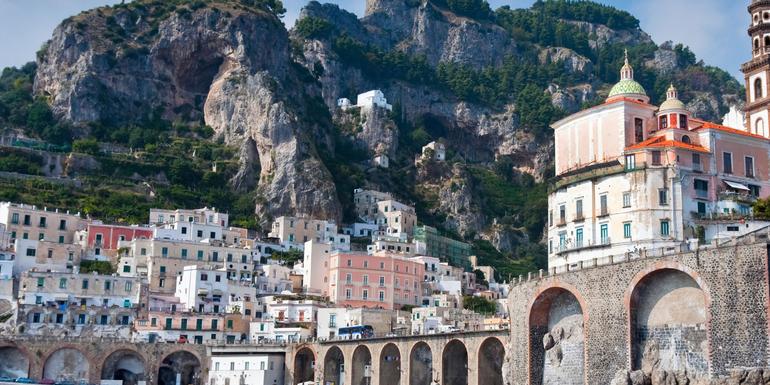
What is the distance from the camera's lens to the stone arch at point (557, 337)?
46000mm

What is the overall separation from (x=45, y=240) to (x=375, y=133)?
192 ft

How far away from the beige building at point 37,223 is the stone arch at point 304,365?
1010 inches

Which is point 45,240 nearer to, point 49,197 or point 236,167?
point 49,197

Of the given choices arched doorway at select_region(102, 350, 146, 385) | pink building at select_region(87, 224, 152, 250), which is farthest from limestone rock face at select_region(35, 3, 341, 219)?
arched doorway at select_region(102, 350, 146, 385)

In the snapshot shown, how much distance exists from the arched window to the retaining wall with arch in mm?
22535

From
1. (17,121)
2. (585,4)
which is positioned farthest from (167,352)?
(585,4)

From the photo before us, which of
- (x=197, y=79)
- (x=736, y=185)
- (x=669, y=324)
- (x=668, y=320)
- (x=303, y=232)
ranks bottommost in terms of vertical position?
(x=669, y=324)

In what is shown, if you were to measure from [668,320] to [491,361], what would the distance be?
16.8 m

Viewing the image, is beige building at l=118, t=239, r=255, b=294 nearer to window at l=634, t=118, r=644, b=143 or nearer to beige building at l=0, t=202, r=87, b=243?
beige building at l=0, t=202, r=87, b=243

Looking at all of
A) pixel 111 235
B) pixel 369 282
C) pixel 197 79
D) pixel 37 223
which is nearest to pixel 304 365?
pixel 369 282

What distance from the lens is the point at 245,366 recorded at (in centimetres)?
7012

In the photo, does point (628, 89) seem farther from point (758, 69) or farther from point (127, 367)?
point (127, 367)

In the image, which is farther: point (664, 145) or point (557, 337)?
point (664, 145)

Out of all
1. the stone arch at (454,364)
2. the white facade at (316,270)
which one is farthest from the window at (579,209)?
the white facade at (316,270)
